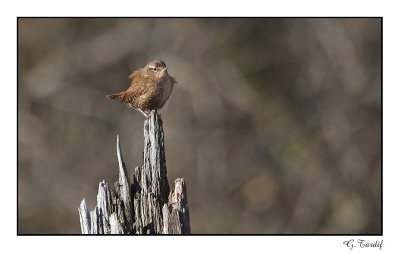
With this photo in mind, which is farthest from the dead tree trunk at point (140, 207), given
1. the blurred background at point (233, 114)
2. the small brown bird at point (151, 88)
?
the blurred background at point (233, 114)

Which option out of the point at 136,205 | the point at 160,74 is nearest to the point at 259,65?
the point at 160,74

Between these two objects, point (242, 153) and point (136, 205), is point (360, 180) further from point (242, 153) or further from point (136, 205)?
point (136, 205)

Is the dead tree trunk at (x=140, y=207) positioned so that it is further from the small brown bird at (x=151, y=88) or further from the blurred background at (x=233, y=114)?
the blurred background at (x=233, y=114)

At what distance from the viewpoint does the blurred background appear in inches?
411

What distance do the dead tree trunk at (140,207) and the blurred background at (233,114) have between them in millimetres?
5158

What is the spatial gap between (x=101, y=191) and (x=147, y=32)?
6191 millimetres

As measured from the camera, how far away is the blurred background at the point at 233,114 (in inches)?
411

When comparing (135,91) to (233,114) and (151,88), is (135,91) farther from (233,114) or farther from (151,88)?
(233,114)

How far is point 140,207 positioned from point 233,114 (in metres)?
5.85

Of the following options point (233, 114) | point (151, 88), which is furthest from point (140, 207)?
point (233, 114)

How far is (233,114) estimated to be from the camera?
1075 cm

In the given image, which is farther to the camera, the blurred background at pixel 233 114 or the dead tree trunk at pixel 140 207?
the blurred background at pixel 233 114

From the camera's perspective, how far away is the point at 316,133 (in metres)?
10.7

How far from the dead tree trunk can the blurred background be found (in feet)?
16.9
